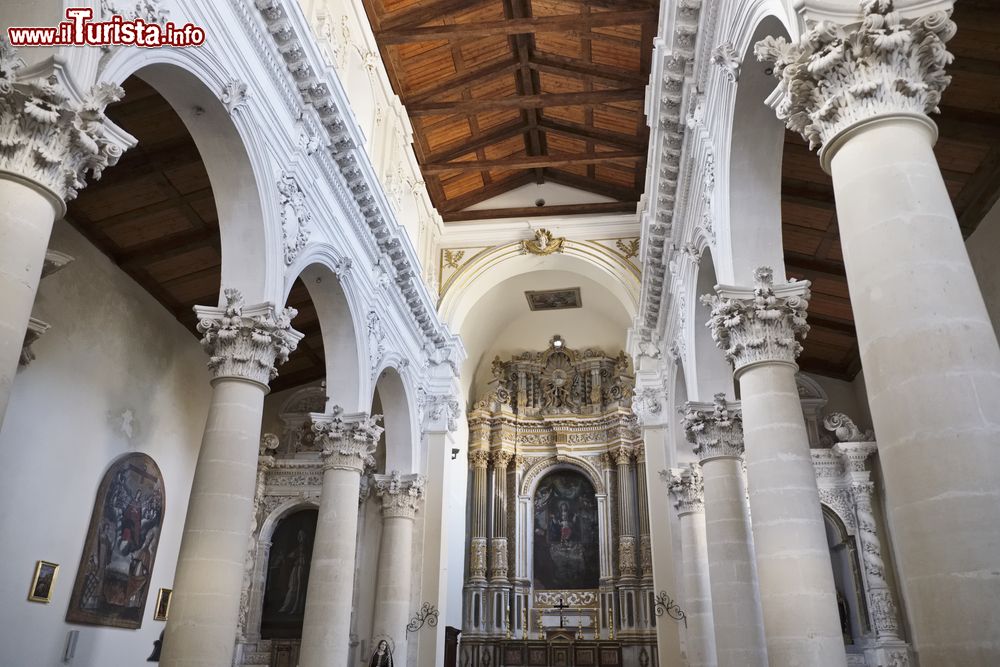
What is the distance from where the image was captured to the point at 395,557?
15.8 m

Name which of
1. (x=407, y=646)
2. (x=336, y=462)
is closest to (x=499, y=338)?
(x=407, y=646)

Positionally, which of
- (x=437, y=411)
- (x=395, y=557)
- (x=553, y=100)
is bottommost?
(x=395, y=557)

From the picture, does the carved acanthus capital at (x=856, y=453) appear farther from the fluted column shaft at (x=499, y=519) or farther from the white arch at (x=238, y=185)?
the white arch at (x=238, y=185)

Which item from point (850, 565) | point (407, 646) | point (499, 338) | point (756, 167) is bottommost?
point (407, 646)

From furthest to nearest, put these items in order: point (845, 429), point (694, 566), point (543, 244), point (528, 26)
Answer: point (543, 244) < point (845, 429) < point (694, 566) < point (528, 26)

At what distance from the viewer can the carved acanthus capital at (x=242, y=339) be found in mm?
8781

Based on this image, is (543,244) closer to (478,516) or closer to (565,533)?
(478,516)

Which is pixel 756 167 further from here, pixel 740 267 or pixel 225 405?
pixel 225 405

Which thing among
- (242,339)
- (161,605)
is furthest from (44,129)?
(161,605)

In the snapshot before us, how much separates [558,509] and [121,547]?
1234 centimetres

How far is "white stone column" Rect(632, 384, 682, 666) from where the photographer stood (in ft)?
50.5

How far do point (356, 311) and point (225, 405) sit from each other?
4.53m

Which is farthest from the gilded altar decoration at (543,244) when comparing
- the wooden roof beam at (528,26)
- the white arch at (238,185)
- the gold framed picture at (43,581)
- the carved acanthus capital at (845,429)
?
the gold framed picture at (43,581)

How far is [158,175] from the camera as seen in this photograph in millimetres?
11875
